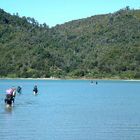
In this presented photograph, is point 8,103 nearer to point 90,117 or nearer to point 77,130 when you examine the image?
point 90,117

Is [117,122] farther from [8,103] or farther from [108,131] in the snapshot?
[8,103]

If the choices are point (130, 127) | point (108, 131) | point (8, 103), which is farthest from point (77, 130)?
point (8, 103)

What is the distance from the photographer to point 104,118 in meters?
37.5

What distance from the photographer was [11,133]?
2806 cm

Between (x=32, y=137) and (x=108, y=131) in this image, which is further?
(x=108, y=131)

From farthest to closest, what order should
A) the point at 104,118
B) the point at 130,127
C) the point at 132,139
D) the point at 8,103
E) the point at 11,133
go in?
1. the point at 8,103
2. the point at 104,118
3. the point at 130,127
4. the point at 11,133
5. the point at 132,139

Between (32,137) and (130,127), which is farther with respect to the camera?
(130,127)

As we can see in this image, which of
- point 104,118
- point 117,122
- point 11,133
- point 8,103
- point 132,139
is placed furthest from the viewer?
point 8,103

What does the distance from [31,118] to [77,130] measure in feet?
25.1

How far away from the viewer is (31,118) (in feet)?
120

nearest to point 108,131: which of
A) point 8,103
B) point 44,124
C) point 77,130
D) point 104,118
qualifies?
point 77,130

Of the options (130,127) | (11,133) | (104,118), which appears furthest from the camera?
(104,118)

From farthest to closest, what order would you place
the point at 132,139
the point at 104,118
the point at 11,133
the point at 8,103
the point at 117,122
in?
the point at 8,103
the point at 104,118
the point at 117,122
the point at 11,133
the point at 132,139

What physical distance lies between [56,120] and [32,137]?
889cm
